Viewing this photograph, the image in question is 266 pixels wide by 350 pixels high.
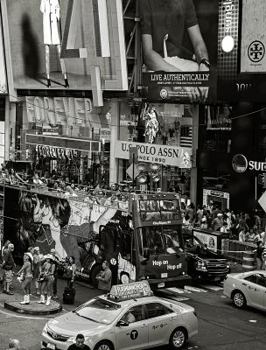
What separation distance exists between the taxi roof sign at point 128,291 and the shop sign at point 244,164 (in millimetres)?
20034

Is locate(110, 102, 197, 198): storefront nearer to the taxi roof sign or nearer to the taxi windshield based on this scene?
the taxi roof sign

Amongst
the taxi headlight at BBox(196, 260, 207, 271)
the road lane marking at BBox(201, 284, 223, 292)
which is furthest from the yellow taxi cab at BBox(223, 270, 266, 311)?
the taxi headlight at BBox(196, 260, 207, 271)

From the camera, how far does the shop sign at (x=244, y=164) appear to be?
39.3 metres

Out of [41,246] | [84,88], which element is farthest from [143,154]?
[41,246]

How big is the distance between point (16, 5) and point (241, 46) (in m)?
17.9

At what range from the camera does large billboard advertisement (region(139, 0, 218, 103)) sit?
40.9m

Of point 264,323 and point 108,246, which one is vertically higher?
point 108,246

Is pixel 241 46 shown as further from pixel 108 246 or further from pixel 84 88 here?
pixel 108 246

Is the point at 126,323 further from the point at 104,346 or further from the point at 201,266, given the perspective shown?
the point at 201,266

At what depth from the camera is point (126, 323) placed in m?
18.6

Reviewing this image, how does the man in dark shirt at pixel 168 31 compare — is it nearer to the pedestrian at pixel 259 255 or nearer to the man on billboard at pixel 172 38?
the man on billboard at pixel 172 38

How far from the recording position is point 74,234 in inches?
1073

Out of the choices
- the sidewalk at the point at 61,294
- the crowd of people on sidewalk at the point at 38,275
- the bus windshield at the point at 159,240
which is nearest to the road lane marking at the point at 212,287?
the bus windshield at the point at 159,240

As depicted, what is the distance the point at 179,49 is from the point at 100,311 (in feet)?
84.1
